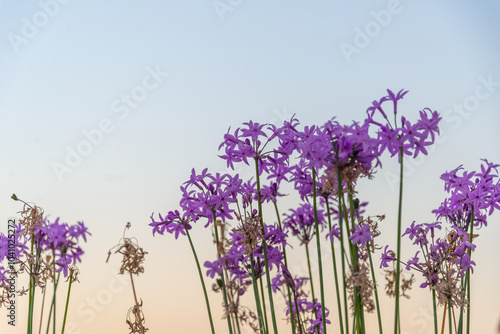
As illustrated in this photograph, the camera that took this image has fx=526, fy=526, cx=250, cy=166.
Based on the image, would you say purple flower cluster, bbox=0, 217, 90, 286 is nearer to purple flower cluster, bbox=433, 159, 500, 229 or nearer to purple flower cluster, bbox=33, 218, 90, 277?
purple flower cluster, bbox=33, 218, 90, 277

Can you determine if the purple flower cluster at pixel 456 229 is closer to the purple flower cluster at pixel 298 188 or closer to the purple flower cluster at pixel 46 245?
the purple flower cluster at pixel 298 188

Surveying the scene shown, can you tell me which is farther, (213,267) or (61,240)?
(61,240)

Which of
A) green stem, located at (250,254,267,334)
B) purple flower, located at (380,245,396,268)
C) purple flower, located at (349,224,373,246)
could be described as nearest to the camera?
purple flower, located at (349,224,373,246)

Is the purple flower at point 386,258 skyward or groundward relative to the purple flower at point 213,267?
skyward

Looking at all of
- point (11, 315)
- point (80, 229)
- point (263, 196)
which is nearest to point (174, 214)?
point (263, 196)

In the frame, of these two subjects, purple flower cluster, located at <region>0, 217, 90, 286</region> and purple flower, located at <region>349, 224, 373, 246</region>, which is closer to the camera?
purple flower, located at <region>349, 224, 373, 246</region>

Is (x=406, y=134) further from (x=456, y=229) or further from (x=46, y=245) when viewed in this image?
(x=46, y=245)

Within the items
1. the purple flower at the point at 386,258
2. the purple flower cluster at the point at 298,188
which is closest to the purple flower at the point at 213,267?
the purple flower cluster at the point at 298,188

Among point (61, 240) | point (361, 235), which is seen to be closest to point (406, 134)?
point (361, 235)

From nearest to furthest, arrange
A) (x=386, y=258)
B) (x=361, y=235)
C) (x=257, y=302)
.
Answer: (x=361, y=235)
(x=257, y=302)
(x=386, y=258)

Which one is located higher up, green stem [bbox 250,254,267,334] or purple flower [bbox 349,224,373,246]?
purple flower [bbox 349,224,373,246]

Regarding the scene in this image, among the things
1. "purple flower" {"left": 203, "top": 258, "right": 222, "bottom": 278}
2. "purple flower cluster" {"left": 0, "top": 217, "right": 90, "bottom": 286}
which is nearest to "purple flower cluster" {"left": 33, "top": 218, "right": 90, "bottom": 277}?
"purple flower cluster" {"left": 0, "top": 217, "right": 90, "bottom": 286}

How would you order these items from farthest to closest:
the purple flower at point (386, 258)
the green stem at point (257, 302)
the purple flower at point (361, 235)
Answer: the purple flower at point (386, 258)
the green stem at point (257, 302)
the purple flower at point (361, 235)

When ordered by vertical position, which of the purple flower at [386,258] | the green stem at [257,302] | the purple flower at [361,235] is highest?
the purple flower at [386,258]
